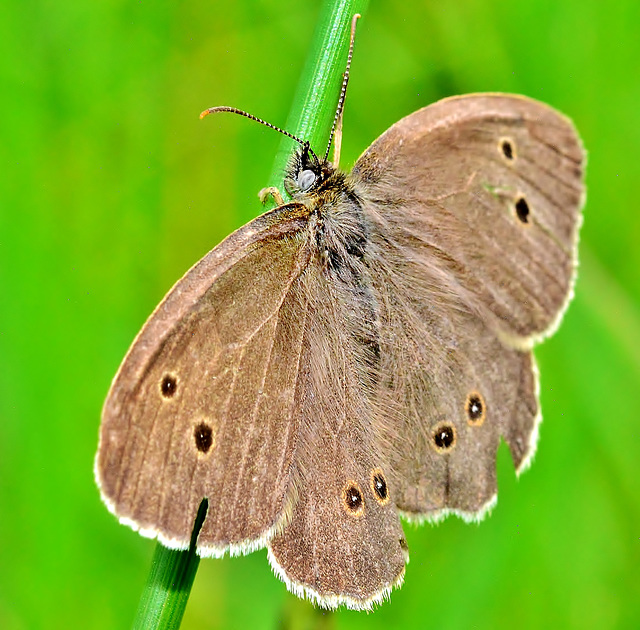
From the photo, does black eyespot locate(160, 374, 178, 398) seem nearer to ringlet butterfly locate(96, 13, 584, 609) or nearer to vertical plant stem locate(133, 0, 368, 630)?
ringlet butterfly locate(96, 13, 584, 609)

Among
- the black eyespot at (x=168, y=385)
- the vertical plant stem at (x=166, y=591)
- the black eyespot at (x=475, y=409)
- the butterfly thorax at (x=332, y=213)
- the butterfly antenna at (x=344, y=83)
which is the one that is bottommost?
the vertical plant stem at (x=166, y=591)

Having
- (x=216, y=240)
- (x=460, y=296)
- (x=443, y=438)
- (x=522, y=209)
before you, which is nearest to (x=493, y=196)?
(x=522, y=209)

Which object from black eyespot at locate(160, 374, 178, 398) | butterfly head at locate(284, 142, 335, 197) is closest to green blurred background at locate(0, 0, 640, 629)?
butterfly head at locate(284, 142, 335, 197)

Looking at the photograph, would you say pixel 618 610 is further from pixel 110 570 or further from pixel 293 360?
pixel 110 570

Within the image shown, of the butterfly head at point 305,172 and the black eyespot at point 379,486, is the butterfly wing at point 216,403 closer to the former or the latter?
the butterfly head at point 305,172

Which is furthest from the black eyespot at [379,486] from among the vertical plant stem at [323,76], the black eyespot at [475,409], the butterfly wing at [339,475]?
the vertical plant stem at [323,76]

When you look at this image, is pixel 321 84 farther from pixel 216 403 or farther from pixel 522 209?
pixel 216 403
